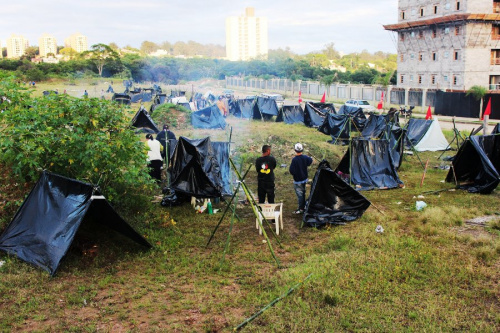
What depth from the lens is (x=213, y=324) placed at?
5375mm

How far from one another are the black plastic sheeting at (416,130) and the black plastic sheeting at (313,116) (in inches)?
226

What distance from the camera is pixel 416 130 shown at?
19375 millimetres

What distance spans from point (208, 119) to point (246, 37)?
1660 inches

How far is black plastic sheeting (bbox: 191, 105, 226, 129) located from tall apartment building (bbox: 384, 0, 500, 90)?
2867cm

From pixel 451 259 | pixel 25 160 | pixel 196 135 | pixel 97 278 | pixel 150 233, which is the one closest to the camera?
pixel 97 278

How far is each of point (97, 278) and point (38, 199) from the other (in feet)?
5.67

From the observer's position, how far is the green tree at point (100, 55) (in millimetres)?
56812

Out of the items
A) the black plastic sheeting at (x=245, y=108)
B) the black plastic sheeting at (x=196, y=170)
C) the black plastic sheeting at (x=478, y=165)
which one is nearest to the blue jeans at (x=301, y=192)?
the black plastic sheeting at (x=196, y=170)

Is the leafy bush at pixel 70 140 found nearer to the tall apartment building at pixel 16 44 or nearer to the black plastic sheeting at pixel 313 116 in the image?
the black plastic sheeting at pixel 313 116

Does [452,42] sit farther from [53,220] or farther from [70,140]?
[53,220]

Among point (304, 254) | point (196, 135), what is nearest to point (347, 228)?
point (304, 254)

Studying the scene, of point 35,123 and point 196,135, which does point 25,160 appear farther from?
point 196,135

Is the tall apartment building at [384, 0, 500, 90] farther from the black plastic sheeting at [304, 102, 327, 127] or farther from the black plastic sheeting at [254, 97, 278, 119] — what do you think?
the black plastic sheeting at [304, 102, 327, 127]

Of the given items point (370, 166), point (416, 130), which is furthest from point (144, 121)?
point (416, 130)
